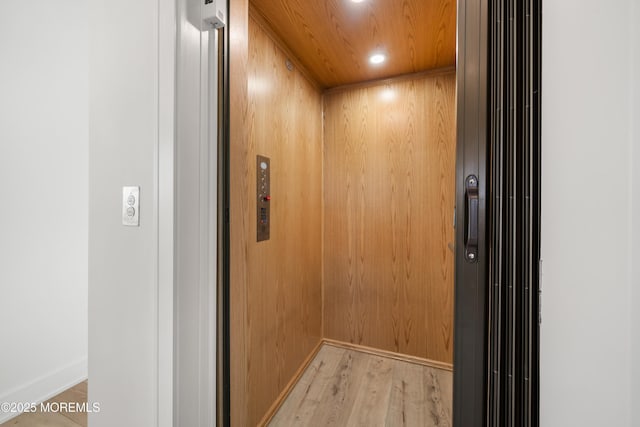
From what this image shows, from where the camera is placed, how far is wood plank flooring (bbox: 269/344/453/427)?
1.52 meters

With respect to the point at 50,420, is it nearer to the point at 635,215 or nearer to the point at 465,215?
the point at 465,215

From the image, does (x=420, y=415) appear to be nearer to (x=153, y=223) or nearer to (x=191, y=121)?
(x=153, y=223)

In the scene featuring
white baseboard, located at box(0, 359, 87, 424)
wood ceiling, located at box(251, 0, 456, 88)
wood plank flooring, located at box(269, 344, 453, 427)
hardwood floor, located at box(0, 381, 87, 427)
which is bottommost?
wood plank flooring, located at box(269, 344, 453, 427)

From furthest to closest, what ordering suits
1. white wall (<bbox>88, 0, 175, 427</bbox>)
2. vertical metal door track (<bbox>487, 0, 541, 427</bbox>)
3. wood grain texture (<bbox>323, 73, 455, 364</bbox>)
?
wood grain texture (<bbox>323, 73, 455, 364</bbox>)
white wall (<bbox>88, 0, 175, 427</bbox>)
vertical metal door track (<bbox>487, 0, 541, 427</bbox>)

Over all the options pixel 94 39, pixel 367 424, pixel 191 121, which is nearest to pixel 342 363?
pixel 367 424

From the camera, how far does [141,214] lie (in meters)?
0.83

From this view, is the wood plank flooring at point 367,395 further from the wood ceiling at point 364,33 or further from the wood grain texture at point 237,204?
the wood ceiling at point 364,33

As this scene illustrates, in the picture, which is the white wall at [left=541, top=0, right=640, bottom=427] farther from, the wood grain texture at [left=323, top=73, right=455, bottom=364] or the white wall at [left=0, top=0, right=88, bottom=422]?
the white wall at [left=0, top=0, right=88, bottom=422]

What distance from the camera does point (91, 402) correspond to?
94 centimetres

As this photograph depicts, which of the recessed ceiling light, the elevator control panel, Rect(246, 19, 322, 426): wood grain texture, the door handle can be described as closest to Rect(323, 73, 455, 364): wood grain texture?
Rect(246, 19, 322, 426): wood grain texture

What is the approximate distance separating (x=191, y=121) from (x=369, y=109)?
1.68 m

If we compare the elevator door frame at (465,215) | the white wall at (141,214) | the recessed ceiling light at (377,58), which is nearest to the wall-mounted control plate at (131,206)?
the white wall at (141,214)

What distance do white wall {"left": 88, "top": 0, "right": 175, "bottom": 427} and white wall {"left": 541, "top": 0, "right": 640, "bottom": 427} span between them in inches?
37.5

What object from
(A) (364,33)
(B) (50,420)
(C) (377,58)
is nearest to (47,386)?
(B) (50,420)
